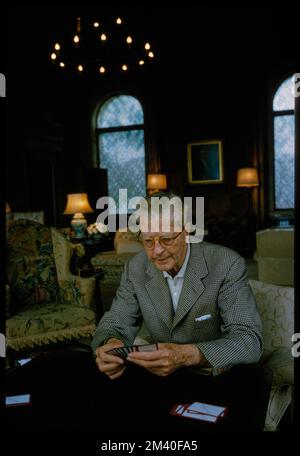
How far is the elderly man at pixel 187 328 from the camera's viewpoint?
45.7 inches

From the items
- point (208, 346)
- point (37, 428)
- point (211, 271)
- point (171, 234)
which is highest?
point (171, 234)

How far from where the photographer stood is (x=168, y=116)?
856cm

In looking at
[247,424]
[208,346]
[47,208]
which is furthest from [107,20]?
[47,208]

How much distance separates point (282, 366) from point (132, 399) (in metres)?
0.71

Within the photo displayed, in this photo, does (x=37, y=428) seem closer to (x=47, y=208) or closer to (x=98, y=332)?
(x=98, y=332)

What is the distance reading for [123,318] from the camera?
66.8 inches

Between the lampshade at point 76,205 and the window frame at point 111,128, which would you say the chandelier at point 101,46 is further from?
the window frame at point 111,128

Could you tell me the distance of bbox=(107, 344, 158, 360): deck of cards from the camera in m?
1.21

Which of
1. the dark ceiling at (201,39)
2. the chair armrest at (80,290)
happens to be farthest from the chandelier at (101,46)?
the dark ceiling at (201,39)

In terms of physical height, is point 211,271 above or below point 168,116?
below

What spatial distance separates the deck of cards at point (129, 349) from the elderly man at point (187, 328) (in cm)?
1
